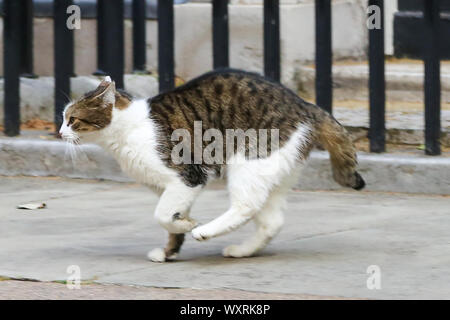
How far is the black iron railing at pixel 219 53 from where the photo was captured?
301 inches

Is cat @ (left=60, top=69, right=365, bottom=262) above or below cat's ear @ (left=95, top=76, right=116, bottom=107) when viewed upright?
below

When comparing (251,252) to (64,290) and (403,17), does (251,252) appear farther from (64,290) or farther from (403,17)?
(403,17)

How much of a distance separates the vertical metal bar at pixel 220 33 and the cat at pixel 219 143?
2.42 m

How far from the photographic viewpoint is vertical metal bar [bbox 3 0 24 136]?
346 inches

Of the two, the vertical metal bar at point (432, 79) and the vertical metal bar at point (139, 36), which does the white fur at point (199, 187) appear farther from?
the vertical metal bar at point (139, 36)

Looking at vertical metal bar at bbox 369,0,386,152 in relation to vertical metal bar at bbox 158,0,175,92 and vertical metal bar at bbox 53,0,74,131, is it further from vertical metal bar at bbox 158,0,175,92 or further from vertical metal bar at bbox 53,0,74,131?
vertical metal bar at bbox 53,0,74,131

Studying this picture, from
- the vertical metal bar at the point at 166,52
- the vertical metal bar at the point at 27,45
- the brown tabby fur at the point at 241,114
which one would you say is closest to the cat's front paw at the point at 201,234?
the brown tabby fur at the point at 241,114

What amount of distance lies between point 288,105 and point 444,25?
5158 millimetres

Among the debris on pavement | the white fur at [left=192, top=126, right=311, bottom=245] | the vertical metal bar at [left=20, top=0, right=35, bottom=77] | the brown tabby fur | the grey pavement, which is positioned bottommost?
the grey pavement

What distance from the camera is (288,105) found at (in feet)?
18.7

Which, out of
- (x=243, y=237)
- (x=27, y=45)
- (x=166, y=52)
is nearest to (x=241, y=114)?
(x=243, y=237)

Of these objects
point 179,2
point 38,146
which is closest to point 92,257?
point 38,146

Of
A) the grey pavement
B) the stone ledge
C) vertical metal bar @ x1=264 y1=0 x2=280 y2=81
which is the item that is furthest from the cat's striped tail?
vertical metal bar @ x1=264 y1=0 x2=280 y2=81

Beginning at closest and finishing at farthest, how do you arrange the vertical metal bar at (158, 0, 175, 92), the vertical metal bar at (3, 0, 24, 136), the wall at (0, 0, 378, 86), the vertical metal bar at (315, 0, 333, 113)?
1. the vertical metal bar at (315, 0, 333, 113)
2. the vertical metal bar at (158, 0, 175, 92)
3. the vertical metal bar at (3, 0, 24, 136)
4. the wall at (0, 0, 378, 86)
